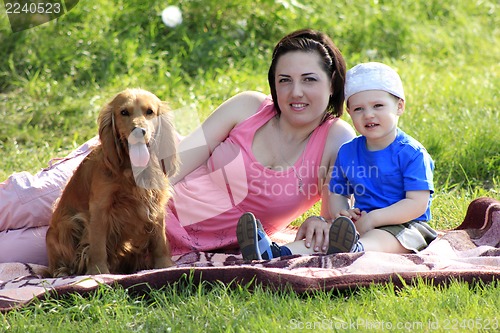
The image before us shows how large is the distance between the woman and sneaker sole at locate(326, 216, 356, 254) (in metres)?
0.31

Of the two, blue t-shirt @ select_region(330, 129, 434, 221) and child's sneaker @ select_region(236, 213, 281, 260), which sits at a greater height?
blue t-shirt @ select_region(330, 129, 434, 221)

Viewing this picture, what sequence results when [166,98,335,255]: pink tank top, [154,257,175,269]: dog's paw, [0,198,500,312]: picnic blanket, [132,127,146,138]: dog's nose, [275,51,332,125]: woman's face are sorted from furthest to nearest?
[166,98,335,255]: pink tank top, [275,51,332,125]: woman's face, [154,257,175,269]: dog's paw, [132,127,146,138]: dog's nose, [0,198,500,312]: picnic blanket

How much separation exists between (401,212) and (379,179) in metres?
0.24

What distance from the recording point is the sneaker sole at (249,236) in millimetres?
3936

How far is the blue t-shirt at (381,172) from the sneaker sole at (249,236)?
0.64m

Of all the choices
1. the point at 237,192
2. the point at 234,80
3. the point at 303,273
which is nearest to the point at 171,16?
the point at 234,80

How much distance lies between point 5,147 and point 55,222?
2718 millimetres

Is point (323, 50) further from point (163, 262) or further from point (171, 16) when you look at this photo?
point (171, 16)

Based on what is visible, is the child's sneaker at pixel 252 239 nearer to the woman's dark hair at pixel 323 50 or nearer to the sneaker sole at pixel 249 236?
the sneaker sole at pixel 249 236

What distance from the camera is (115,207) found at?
3910 millimetres

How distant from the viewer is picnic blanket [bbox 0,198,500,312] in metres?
3.51

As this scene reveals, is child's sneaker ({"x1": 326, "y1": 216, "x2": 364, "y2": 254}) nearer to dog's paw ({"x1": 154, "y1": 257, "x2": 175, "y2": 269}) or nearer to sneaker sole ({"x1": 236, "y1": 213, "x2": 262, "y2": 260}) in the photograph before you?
sneaker sole ({"x1": 236, "y1": 213, "x2": 262, "y2": 260})

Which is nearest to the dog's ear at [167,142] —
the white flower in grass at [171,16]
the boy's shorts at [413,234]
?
the boy's shorts at [413,234]

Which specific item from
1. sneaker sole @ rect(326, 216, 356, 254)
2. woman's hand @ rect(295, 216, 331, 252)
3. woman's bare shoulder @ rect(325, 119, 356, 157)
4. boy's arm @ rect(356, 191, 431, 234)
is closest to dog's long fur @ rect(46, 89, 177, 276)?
woman's hand @ rect(295, 216, 331, 252)
